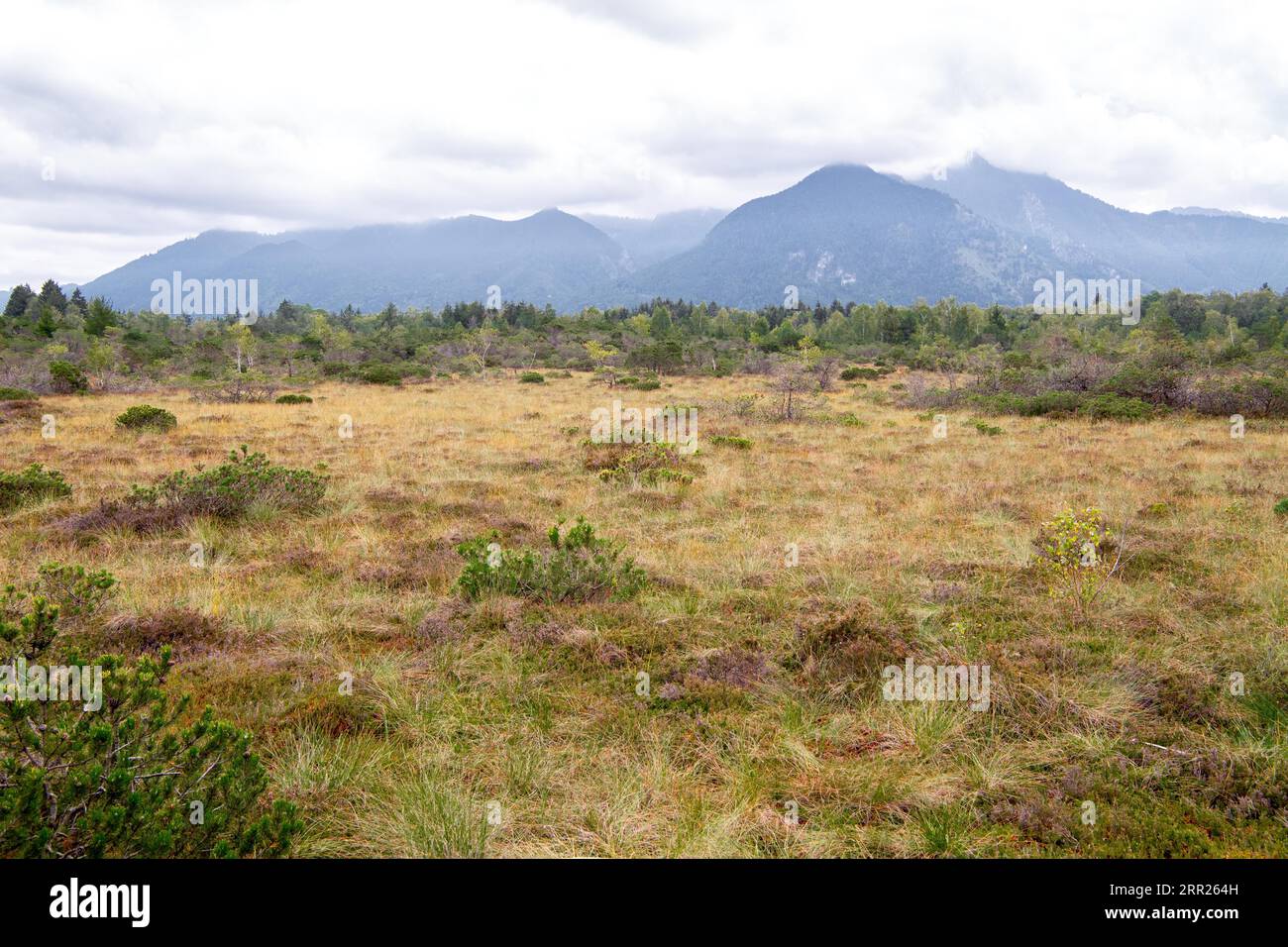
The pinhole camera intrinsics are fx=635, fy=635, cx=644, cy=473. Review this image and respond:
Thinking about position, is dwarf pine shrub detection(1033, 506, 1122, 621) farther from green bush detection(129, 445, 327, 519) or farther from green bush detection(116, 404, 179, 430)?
green bush detection(116, 404, 179, 430)

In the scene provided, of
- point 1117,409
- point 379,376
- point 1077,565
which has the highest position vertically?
point 379,376

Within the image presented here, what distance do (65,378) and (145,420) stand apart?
12.8m

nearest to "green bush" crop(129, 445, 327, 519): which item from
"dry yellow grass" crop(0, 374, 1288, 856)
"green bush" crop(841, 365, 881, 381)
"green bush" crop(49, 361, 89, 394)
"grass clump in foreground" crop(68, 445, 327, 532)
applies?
"grass clump in foreground" crop(68, 445, 327, 532)

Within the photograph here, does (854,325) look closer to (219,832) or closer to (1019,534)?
(1019,534)

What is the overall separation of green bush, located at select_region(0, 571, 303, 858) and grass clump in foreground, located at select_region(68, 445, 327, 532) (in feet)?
20.6

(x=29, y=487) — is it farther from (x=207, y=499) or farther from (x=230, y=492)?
(x=230, y=492)

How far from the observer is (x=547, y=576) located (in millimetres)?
6625

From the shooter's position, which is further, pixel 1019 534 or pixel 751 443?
pixel 751 443

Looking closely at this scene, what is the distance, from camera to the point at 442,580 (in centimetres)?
703

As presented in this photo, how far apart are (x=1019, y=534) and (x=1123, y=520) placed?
1.70 meters

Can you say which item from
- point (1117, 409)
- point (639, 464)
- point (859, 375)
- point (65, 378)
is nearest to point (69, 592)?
point (639, 464)

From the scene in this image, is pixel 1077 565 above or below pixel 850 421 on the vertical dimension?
below

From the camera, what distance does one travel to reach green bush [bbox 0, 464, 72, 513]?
939 centimetres
